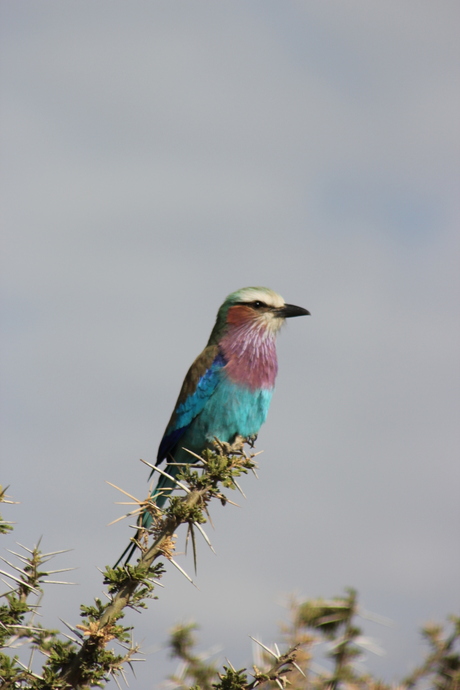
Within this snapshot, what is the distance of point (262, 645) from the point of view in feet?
11.6

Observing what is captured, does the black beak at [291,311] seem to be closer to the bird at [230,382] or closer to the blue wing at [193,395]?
the bird at [230,382]

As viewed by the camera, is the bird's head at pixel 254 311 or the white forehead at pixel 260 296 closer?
the bird's head at pixel 254 311

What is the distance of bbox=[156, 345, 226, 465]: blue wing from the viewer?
742 cm

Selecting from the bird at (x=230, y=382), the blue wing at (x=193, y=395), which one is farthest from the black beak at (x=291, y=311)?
the blue wing at (x=193, y=395)

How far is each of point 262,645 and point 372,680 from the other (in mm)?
530

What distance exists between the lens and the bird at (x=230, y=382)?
285 inches

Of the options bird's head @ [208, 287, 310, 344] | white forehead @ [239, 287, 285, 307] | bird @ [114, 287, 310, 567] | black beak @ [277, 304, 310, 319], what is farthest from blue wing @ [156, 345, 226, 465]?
black beak @ [277, 304, 310, 319]

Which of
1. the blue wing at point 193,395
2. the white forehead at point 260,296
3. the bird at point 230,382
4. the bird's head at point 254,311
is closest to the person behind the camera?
the bird at point 230,382

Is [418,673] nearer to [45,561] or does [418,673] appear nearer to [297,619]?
[297,619]

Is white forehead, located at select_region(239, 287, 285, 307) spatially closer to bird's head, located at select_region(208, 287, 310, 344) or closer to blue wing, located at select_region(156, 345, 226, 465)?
bird's head, located at select_region(208, 287, 310, 344)

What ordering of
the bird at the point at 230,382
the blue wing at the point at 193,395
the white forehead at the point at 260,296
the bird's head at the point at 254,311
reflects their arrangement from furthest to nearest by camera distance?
the white forehead at the point at 260,296 < the bird's head at the point at 254,311 < the blue wing at the point at 193,395 < the bird at the point at 230,382

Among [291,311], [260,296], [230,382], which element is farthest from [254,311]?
[230,382]

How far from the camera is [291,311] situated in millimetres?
8039

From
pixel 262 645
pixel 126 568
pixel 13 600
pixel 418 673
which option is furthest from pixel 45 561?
pixel 418 673
